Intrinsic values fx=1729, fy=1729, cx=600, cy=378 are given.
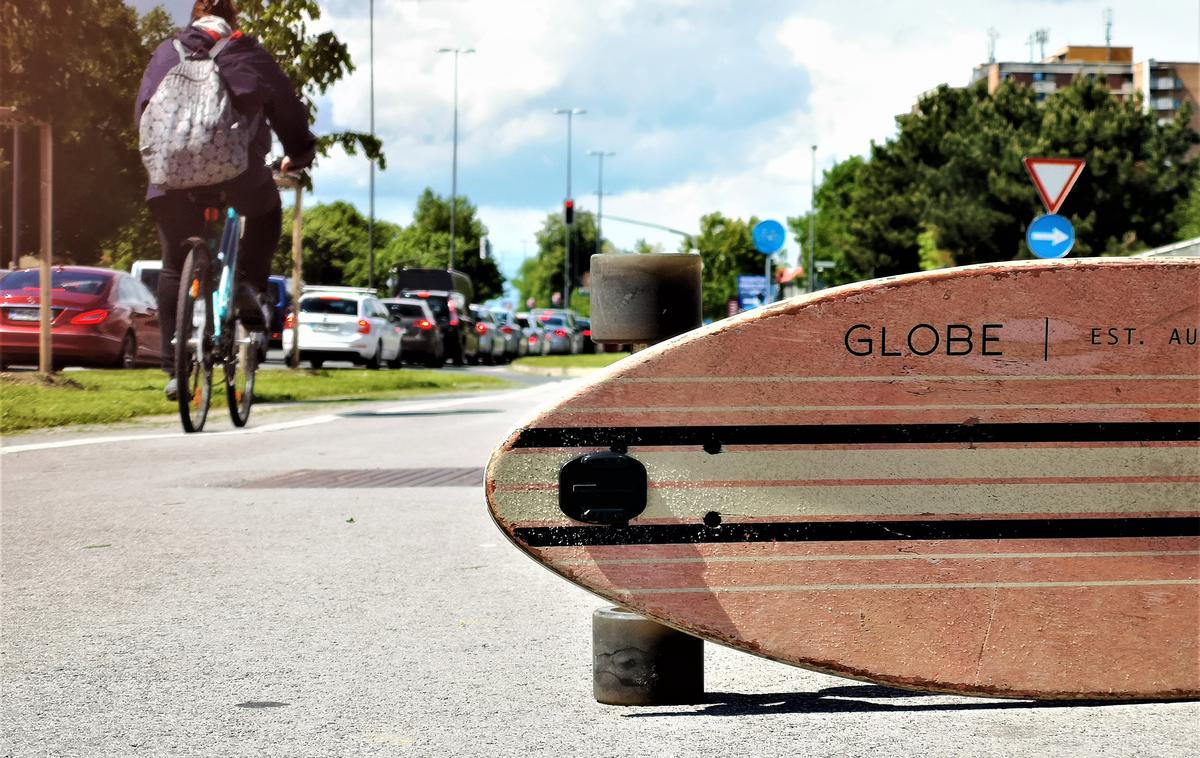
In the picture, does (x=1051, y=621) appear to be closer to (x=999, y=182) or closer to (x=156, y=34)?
(x=156, y=34)

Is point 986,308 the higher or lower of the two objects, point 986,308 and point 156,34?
the lower

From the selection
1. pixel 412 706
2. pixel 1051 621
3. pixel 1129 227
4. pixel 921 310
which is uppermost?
pixel 1129 227

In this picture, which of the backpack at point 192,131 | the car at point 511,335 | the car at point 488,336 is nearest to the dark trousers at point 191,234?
the backpack at point 192,131

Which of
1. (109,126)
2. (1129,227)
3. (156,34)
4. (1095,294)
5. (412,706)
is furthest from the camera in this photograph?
(1129,227)

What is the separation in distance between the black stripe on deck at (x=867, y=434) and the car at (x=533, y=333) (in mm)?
55849

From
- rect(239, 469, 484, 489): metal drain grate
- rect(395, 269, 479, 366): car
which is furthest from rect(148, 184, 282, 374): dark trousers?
rect(395, 269, 479, 366): car

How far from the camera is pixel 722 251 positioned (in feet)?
400

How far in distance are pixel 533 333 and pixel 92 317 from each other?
41.1 meters

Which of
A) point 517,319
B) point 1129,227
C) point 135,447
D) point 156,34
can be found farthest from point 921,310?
point 517,319

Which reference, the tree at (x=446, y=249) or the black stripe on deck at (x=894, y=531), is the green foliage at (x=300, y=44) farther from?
the tree at (x=446, y=249)

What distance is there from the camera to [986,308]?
349cm

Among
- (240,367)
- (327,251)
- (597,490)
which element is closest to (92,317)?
(240,367)

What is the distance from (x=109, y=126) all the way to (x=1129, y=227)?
3213 cm

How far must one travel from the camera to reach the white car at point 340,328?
30984 millimetres
